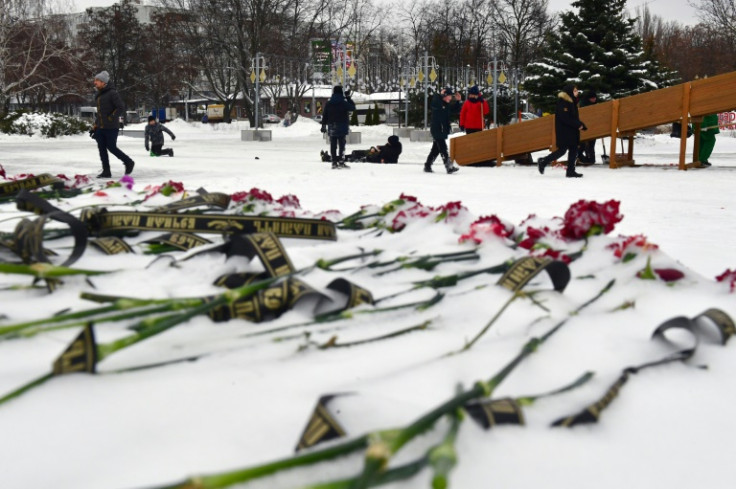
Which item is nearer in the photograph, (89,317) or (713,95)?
(89,317)

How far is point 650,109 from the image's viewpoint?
43.7ft

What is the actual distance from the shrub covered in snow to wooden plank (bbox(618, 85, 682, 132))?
980 inches

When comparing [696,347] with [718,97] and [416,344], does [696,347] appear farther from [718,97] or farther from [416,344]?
[718,97]

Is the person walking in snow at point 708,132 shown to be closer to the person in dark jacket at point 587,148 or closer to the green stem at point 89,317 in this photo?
the person in dark jacket at point 587,148

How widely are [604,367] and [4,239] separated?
1788mm

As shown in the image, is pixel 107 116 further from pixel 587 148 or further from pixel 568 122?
pixel 587 148

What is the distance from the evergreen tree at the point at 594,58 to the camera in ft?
98.3

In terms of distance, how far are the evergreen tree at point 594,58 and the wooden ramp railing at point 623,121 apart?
1570cm

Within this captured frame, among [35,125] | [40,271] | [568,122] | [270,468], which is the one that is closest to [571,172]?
[568,122]

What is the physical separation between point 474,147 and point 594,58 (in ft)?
58.0

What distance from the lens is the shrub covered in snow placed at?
30.2m

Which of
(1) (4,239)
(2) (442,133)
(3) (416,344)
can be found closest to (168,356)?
(3) (416,344)

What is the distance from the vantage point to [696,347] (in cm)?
168

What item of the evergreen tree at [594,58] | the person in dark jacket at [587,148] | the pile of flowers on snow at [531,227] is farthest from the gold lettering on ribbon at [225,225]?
the evergreen tree at [594,58]
